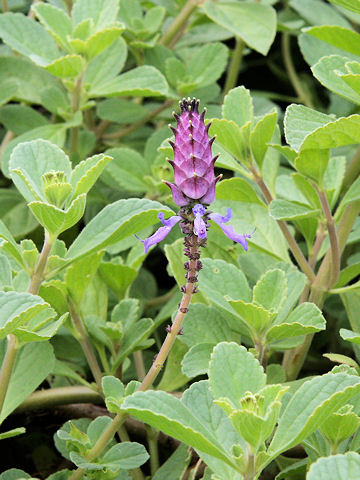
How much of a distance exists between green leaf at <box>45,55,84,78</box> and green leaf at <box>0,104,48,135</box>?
222 mm

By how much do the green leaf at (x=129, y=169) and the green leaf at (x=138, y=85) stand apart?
4.5 inches

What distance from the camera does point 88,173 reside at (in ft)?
3.15

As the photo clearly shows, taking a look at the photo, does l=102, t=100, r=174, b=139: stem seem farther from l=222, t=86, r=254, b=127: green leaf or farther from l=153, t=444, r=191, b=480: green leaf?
l=153, t=444, r=191, b=480: green leaf

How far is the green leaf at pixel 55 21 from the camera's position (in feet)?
4.67

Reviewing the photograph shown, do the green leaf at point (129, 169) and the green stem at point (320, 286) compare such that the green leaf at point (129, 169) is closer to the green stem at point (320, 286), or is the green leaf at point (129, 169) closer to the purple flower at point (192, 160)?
the green stem at point (320, 286)

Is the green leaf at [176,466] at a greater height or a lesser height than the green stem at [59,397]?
lesser

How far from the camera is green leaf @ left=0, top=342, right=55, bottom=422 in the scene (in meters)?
1.08

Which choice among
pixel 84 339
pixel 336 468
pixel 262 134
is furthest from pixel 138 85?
pixel 336 468

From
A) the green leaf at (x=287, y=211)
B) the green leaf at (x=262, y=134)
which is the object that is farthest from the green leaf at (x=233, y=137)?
the green leaf at (x=287, y=211)

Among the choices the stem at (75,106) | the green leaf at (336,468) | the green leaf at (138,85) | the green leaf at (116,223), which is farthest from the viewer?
the stem at (75,106)

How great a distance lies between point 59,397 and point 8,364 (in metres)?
0.24

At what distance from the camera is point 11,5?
185 cm

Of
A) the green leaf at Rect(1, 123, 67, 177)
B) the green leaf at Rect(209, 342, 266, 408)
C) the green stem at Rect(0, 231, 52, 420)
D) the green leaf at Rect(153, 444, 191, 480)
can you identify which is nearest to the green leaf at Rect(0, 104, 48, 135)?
the green leaf at Rect(1, 123, 67, 177)

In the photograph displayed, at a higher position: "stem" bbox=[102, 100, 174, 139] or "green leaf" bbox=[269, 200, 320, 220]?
"stem" bbox=[102, 100, 174, 139]
